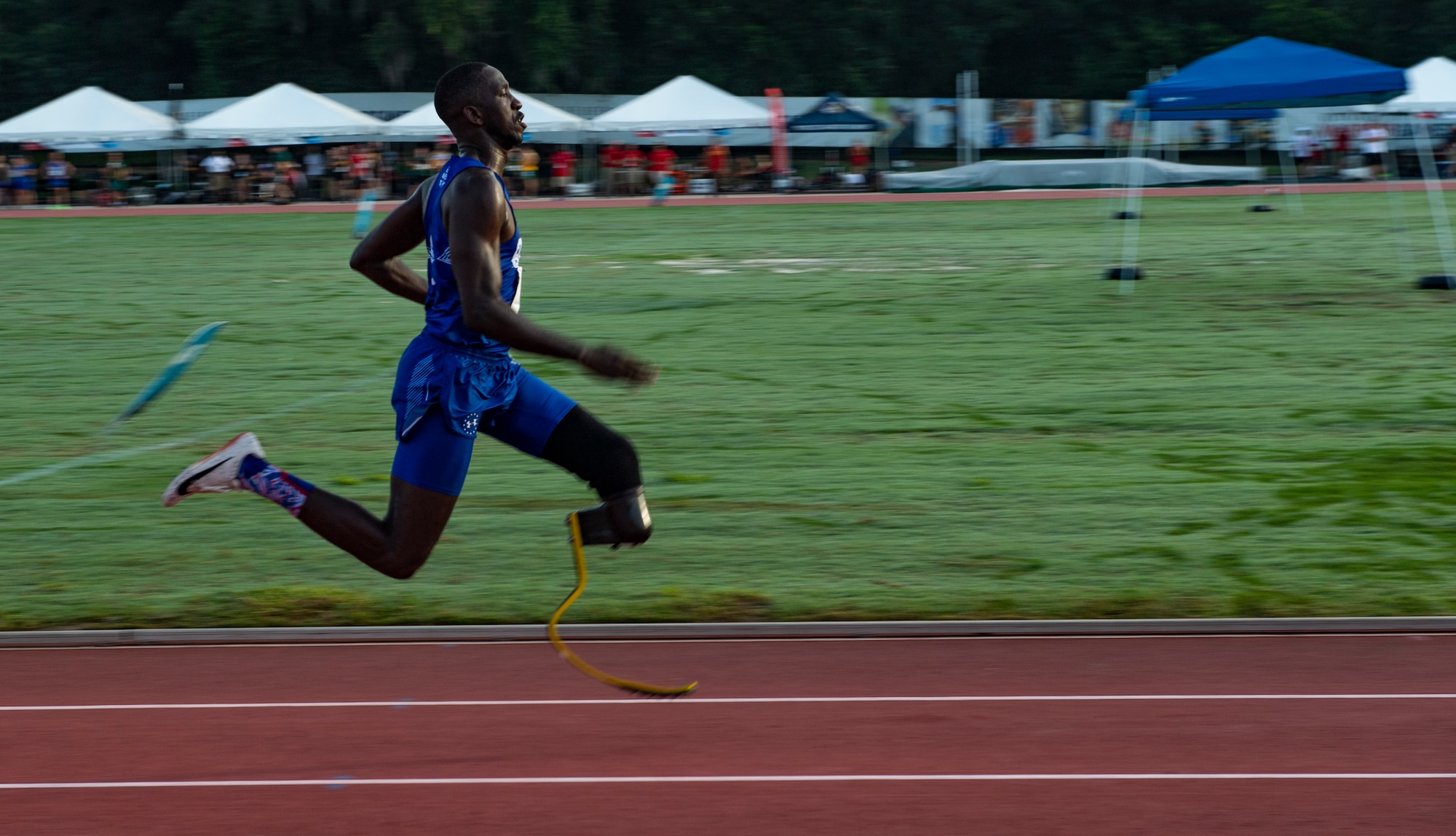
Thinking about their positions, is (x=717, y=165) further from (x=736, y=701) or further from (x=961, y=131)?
(x=736, y=701)

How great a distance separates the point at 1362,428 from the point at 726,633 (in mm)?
5715

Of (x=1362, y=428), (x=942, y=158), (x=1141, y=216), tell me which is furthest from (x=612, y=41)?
(x=1362, y=428)

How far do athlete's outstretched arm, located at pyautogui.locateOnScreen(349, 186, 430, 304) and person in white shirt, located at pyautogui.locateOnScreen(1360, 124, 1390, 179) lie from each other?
3554 cm

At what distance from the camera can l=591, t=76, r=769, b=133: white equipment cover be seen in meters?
37.5

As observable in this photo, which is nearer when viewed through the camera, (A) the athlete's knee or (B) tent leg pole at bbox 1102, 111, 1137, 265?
(A) the athlete's knee

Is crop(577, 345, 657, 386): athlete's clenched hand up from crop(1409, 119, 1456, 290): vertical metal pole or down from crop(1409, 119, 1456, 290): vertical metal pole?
up

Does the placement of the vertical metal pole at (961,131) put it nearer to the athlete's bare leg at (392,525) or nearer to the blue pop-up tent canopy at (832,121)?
the blue pop-up tent canopy at (832,121)

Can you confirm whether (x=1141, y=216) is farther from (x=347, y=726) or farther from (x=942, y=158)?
(x=347, y=726)

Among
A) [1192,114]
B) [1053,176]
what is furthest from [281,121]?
[1192,114]

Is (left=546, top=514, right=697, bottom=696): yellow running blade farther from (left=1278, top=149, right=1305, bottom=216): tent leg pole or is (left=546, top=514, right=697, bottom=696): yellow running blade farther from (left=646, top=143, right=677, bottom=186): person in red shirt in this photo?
(left=646, top=143, right=677, bottom=186): person in red shirt

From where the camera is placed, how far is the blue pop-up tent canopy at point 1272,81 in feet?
55.0

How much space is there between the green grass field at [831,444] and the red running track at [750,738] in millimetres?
626

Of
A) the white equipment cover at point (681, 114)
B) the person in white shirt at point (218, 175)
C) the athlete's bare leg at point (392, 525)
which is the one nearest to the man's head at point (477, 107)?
the athlete's bare leg at point (392, 525)

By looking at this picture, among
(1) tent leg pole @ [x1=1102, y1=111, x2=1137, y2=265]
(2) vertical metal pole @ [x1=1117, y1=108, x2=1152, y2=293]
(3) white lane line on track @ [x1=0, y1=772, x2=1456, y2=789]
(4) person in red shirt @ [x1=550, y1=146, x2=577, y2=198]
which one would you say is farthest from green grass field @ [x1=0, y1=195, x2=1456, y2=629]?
(4) person in red shirt @ [x1=550, y1=146, x2=577, y2=198]
